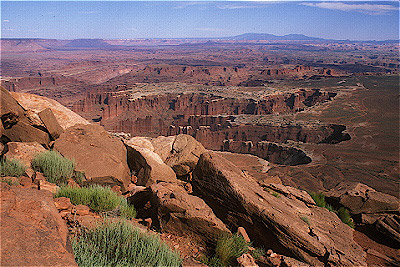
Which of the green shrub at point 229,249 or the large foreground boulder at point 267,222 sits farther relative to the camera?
the large foreground boulder at point 267,222

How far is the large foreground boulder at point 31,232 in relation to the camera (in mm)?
2807

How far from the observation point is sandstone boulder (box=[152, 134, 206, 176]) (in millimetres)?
10930

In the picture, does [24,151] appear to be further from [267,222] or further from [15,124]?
[267,222]

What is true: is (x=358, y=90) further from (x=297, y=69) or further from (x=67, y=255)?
(x=67, y=255)

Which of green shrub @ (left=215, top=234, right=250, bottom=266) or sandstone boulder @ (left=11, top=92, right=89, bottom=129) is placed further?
sandstone boulder @ (left=11, top=92, right=89, bottom=129)

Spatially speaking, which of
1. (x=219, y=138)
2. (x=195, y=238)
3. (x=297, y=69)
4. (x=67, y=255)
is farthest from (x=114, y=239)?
(x=297, y=69)

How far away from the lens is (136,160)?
9.91m

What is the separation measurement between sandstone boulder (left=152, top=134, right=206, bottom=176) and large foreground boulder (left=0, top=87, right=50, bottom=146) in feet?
14.9

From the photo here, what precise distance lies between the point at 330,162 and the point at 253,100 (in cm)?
4652

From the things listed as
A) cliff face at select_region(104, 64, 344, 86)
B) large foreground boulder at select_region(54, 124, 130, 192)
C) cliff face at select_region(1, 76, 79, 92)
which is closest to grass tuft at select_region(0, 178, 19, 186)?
large foreground boulder at select_region(54, 124, 130, 192)

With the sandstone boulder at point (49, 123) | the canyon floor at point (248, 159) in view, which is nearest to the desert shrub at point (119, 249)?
the canyon floor at point (248, 159)

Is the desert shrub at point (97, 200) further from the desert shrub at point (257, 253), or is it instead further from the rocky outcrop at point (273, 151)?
the rocky outcrop at point (273, 151)

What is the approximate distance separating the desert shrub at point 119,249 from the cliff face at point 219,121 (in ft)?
117

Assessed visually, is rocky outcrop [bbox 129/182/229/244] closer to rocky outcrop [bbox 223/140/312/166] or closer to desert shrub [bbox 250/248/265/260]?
desert shrub [bbox 250/248/265/260]
